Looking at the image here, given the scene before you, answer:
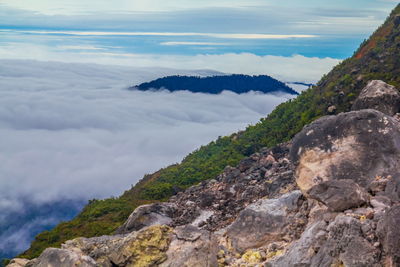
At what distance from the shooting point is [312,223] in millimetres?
22547

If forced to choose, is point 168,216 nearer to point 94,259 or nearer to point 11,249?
point 94,259

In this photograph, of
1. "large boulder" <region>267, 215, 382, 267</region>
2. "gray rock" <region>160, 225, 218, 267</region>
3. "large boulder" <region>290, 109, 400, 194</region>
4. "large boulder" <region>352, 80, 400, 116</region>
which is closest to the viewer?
"large boulder" <region>267, 215, 382, 267</region>

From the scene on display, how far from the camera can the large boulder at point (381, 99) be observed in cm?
4009

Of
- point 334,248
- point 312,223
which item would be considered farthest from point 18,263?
point 334,248

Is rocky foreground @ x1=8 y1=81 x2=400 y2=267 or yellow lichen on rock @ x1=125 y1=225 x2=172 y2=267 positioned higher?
rocky foreground @ x1=8 y1=81 x2=400 y2=267

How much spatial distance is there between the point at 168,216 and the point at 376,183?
2006 centimetres

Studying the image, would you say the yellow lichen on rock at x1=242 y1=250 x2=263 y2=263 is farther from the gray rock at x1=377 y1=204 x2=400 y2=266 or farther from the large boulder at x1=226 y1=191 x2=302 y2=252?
the gray rock at x1=377 y1=204 x2=400 y2=266

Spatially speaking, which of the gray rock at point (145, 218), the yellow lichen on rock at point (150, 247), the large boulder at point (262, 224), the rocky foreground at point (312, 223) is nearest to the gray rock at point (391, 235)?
the rocky foreground at point (312, 223)

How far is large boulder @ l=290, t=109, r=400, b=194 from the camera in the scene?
2559 cm

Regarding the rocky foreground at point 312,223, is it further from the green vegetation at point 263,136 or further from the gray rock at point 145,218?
the green vegetation at point 263,136

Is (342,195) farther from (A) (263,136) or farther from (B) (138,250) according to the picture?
(A) (263,136)

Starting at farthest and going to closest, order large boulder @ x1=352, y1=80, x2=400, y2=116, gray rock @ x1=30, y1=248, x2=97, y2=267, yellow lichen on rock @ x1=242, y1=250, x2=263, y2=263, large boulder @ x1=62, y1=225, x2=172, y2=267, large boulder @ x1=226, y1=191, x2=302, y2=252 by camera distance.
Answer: large boulder @ x1=352, y1=80, x2=400, y2=116, large boulder @ x1=62, y1=225, x2=172, y2=267, gray rock @ x1=30, y1=248, x2=97, y2=267, large boulder @ x1=226, y1=191, x2=302, y2=252, yellow lichen on rock @ x1=242, y1=250, x2=263, y2=263

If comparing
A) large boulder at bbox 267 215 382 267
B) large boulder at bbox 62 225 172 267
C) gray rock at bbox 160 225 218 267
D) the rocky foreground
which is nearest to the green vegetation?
large boulder at bbox 62 225 172 267

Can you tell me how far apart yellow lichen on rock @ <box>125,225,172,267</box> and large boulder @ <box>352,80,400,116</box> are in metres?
22.2
